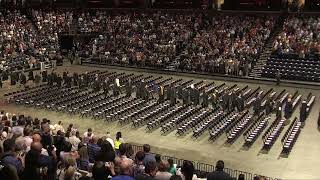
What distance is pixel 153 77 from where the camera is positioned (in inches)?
1508

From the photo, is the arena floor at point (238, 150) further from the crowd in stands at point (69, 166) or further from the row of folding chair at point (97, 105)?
the crowd in stands at point (69, 166)

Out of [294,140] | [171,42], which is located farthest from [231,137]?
[171,42]

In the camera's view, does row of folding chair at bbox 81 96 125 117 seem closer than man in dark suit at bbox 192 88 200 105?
Yes

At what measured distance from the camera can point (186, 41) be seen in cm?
4384

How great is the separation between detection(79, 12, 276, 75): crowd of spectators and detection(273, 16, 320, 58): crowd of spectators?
1632mm

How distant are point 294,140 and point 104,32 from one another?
30.6m

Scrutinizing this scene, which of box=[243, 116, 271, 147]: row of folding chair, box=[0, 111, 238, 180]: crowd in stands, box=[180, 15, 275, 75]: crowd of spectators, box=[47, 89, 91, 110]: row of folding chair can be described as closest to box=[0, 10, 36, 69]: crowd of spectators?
box=[47, 89, 91, 110]: row of folding chair

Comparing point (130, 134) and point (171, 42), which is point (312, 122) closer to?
point (130, 134)

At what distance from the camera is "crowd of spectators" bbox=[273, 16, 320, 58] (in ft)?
124

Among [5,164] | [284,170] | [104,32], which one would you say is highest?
[104,32]

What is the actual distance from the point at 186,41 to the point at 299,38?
406 inches

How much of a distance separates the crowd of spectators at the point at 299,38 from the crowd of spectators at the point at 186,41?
5.35 ft

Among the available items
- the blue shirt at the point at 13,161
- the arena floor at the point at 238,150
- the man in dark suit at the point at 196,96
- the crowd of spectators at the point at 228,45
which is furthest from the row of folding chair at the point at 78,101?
the blue shirt at the point at 13,161

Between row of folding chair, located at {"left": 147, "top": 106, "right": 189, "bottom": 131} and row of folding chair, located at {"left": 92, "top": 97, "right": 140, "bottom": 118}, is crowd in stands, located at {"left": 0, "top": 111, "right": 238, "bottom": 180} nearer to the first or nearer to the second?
row of folding chair, located at {"left": 147, "top": 106, "right": 189, "bottom": 131}
